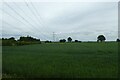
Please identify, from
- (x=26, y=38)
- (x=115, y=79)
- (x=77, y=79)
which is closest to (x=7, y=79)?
(x=77, y=79)

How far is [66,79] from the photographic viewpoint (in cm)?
816

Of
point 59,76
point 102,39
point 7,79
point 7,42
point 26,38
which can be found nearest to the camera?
point 7,79

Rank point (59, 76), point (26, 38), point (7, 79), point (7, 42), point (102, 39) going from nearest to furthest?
point (7, 79), point (59, 76), point (7, 42), point (26, 38), point (102, 39)

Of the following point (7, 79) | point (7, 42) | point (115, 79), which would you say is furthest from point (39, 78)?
point (7, 42)

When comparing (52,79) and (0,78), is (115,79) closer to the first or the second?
(52,79)

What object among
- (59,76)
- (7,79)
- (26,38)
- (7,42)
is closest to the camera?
(7,79)

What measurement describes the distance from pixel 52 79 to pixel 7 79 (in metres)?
1.66

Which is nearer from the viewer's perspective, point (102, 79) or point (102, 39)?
point (102, 79)

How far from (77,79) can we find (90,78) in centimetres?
52

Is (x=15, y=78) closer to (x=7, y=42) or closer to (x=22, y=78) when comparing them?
(x=22, y=78)

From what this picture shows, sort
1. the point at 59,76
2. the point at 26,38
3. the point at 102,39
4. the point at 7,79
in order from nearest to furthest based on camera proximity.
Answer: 1. the point at 7,79
2. the point at 59,76
3. the point at 26,38
4. the point at 102,39

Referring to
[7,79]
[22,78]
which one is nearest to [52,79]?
[22,78]

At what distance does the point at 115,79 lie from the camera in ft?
26.3

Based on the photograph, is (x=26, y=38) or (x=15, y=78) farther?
(x=26, y=38)
